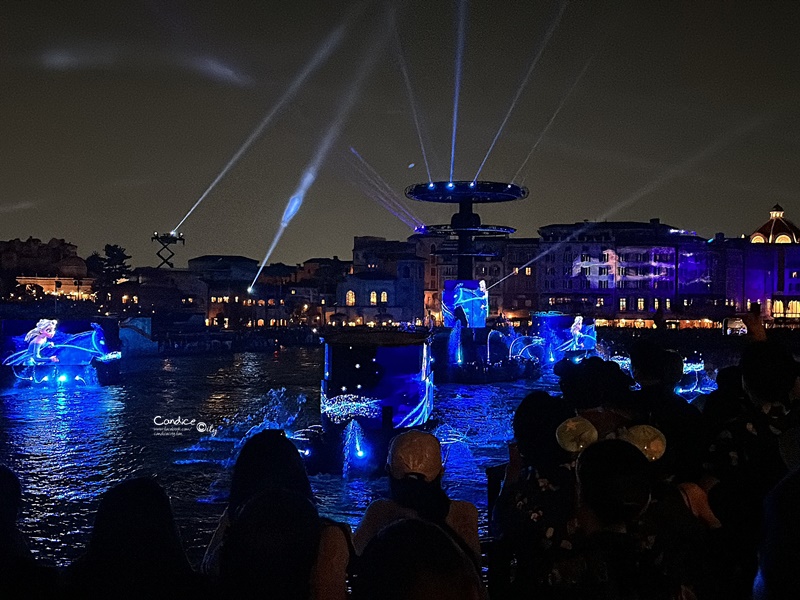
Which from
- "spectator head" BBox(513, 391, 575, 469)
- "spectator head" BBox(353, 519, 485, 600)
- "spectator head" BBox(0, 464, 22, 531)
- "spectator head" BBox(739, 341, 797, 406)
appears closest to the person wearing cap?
"spectator head" BBox(513, 391, 575, 469)

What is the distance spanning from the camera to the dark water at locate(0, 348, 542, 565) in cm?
1240

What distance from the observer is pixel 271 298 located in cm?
8462

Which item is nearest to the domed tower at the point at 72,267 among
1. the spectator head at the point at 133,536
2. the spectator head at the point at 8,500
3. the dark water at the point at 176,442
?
the dark water at the point at 176,442

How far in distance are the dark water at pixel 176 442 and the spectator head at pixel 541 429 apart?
7.14 metres

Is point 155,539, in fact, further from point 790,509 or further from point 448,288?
point 448,288

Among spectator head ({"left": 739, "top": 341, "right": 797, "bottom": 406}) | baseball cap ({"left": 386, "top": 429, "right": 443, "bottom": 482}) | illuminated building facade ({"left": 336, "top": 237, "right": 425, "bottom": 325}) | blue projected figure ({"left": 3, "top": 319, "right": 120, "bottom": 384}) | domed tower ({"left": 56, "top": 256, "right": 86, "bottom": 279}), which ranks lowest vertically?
blue projected figure ({"left": 3, "top": 319, "right": 120, "bottom": 384})

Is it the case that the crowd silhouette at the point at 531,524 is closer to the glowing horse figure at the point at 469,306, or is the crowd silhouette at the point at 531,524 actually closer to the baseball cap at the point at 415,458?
the baseball cap at the point at 415,458

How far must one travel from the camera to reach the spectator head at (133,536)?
2.97 m

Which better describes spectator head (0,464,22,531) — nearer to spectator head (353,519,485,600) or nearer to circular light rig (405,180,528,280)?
spectator head (353,519,485,600)

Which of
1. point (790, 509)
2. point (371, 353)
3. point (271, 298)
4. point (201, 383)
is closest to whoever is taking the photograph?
point (790, 509)

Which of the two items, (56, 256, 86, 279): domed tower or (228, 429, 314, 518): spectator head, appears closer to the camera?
(228, 429, 314, 518): spectator head

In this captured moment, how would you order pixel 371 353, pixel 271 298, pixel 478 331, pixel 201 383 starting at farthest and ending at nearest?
pixel 271 298 → pixel 478 331 → pixel 201 383 → pixel 371 353

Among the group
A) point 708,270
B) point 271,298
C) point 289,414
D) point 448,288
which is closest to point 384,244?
point 271,298

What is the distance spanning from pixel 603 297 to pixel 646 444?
77.0m
